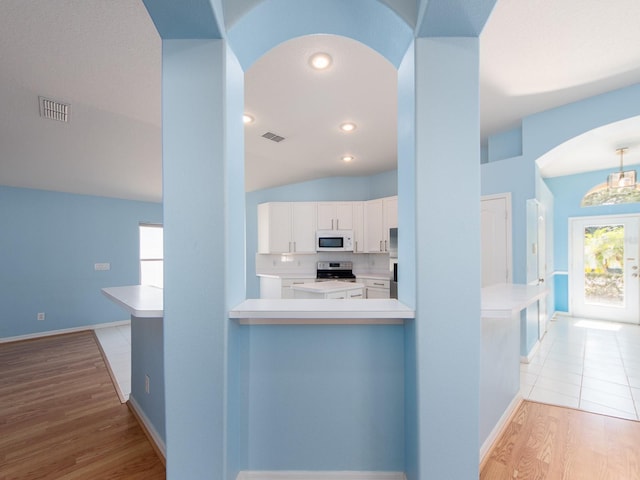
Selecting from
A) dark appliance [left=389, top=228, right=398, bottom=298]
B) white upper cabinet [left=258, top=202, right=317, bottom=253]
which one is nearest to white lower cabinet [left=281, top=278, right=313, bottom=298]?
white upper cabinet [left=258, top=202, right=317, bottom=253]

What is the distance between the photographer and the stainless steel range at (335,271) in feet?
17.1

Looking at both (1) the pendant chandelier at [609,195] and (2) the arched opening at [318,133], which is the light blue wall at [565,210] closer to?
(1) the pendant chandelier at [609,195]

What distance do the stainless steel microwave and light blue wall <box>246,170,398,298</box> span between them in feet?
2.45

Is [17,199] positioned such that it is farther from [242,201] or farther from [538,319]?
[538,319]

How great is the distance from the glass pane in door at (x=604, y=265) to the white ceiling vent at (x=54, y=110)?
7.56 meters

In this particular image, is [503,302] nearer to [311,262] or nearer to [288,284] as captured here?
[288,284]

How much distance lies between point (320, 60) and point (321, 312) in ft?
5.97

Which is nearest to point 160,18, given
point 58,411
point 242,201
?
point 242,201

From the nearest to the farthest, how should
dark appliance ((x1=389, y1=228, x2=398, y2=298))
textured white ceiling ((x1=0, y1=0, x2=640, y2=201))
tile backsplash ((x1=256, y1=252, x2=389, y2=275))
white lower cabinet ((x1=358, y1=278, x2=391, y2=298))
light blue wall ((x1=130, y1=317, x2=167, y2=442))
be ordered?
textured white ceiling ((x1=0, y1=0, x2=640, y2=201)), light blue wall ((x1=130, y1=317, x2=167, y2=442)), dark appliance ((x1=389, y1=228, x2=398, y2=298)), white lower cabinet ((x1=358, y1=278, x2=391, y2=298)), tile backsplash ((x1=256, y1=252, x2=389, y2=275))

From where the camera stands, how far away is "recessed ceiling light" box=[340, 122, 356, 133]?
10.4 ft

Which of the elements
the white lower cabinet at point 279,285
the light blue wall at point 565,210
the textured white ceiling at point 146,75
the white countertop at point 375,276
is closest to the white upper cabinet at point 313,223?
the white countertop at point 375,276

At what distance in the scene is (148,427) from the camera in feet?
6.83

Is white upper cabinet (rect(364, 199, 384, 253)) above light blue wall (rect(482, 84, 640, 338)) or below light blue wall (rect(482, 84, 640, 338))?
below

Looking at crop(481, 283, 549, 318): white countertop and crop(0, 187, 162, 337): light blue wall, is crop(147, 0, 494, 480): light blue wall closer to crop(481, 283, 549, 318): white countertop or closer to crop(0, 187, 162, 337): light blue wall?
crop(481, 283, 549, 318): white countertop
